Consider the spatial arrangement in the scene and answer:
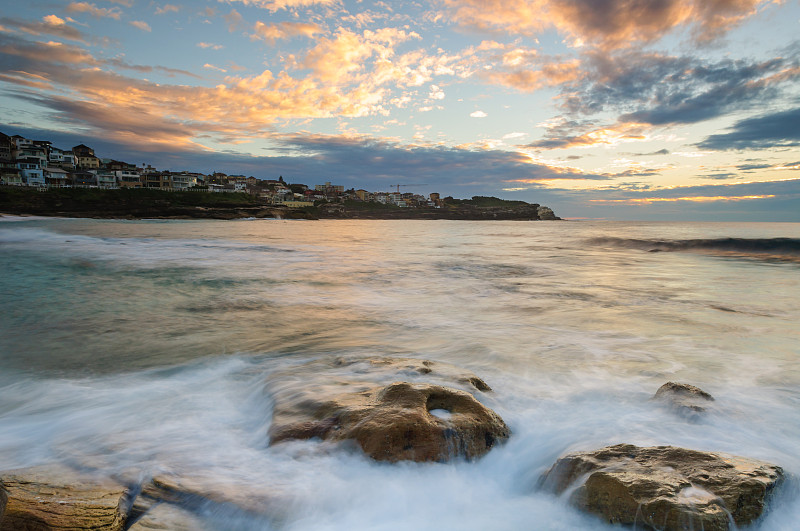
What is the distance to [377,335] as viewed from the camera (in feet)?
21.8

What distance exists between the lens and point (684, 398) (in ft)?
12.6

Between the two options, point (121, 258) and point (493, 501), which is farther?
point (121, 258)

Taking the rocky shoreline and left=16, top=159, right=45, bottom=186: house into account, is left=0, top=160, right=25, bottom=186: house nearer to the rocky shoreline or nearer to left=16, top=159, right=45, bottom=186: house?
left=16, top=159, right=45, bottom=186: house

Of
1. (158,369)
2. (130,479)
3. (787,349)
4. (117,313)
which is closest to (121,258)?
(117,313)

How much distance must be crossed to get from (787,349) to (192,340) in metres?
8.62

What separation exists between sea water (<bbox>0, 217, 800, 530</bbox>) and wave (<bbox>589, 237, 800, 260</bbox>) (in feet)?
38.7

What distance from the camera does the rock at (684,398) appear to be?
3689 mm

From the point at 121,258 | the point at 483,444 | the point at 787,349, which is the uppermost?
the point at 787,349

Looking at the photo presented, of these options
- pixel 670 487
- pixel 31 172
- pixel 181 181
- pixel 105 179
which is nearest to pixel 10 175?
pixel 31 172

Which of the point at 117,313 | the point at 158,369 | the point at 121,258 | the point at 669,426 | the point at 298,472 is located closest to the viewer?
the point at 298,472

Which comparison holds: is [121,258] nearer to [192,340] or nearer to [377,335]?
[192,340]

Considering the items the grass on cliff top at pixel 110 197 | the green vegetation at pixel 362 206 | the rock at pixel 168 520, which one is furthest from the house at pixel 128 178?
the rock at pixel 168 520

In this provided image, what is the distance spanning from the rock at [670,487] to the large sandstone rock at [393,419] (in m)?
0.68

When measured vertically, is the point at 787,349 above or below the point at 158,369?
above
